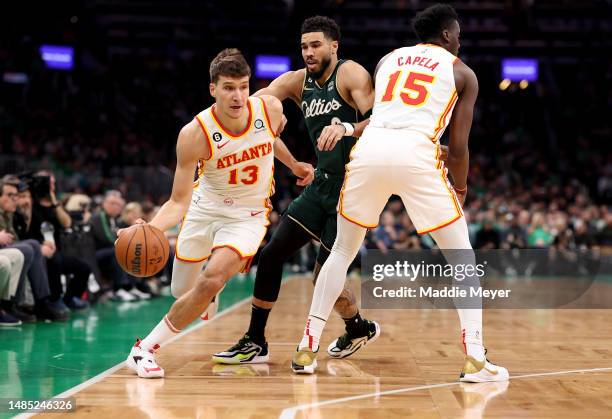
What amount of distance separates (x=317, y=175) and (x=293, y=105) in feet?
65.4

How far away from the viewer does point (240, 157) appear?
5199mm

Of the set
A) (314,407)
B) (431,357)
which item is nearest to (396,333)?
(431,357)

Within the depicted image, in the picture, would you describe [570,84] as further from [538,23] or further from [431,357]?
[431,357]

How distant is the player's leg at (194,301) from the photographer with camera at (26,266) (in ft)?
10.5

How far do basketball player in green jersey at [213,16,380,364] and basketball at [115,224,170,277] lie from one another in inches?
33.9

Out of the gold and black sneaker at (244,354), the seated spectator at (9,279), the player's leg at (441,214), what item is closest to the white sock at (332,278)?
the player's leg at (441,214)

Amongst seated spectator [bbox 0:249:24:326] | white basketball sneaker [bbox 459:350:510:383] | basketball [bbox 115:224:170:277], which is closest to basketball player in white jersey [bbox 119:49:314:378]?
basketball [bbox 115:224:170:277]

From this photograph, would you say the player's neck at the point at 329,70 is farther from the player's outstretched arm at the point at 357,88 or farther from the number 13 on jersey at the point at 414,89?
the number 13 on jersey at the point at 414,89

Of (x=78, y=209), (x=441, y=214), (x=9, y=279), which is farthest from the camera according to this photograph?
(x=78, y=209)

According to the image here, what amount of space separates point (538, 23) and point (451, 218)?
92.6 feet

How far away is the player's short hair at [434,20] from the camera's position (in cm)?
487

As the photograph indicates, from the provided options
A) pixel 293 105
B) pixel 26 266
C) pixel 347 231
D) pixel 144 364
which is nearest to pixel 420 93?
pixel 347 231

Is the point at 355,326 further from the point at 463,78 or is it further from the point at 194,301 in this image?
the point at 463,78

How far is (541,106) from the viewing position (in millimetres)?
28797
